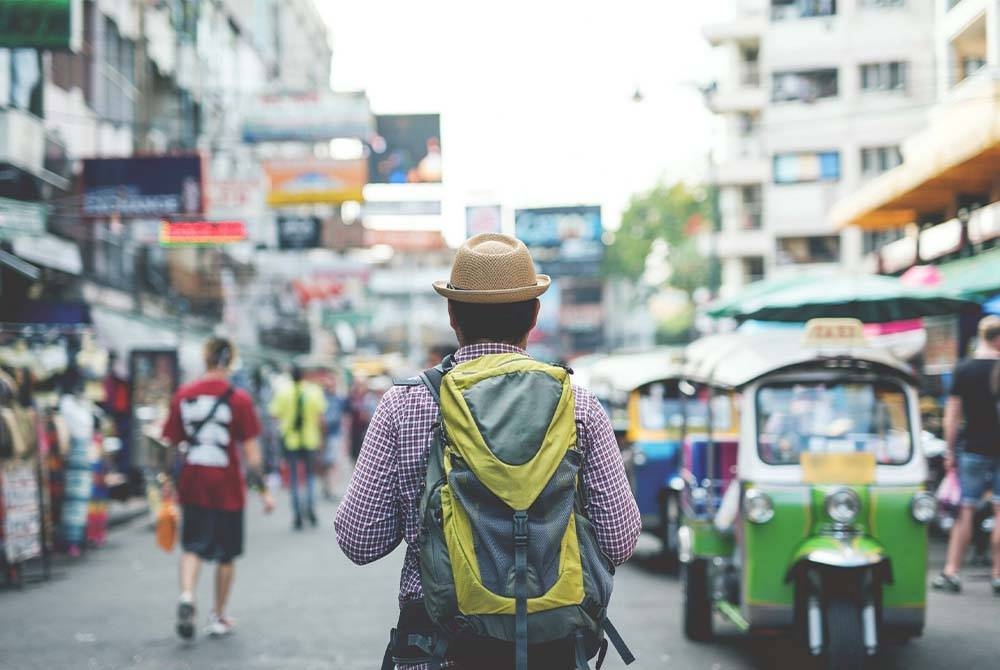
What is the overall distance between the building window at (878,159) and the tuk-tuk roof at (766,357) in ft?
114

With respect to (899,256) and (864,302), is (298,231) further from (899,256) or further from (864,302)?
(864,302)

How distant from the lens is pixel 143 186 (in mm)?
17688

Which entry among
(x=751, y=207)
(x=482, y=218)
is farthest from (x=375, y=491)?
(x=751, y=207)

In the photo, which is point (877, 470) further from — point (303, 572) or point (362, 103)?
point (362, 103)

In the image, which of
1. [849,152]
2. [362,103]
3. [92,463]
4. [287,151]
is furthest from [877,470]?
[287,151]

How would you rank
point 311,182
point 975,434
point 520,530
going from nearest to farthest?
point 520,530 → point 975,434 → point 311,182

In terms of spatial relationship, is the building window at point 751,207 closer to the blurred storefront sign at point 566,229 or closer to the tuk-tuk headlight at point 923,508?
the blurred storefront sign at point 566,229

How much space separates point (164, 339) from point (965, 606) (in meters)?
15.6

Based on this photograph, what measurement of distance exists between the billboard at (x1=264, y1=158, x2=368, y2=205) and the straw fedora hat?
1932 centimetres

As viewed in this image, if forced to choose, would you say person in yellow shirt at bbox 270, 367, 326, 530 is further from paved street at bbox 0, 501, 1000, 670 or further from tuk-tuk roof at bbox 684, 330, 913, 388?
tuk-tuk roof at bbox 684, 330, 913, 388

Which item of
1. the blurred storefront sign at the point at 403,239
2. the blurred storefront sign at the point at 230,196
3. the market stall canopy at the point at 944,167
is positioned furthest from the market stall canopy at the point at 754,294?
the blurred storefront sign at the point at 403,239

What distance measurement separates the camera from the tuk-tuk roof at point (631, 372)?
12.3 metres

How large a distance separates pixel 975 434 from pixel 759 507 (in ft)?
11.2

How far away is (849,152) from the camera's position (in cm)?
4144
